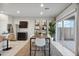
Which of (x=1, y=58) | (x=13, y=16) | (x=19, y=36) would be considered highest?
(x=13, y=16)

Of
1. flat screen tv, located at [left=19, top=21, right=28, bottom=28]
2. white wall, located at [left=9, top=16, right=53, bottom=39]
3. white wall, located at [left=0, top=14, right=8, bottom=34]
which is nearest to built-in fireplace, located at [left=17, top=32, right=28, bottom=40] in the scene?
white wall, located at [left=9, top=16, right=53, bottom=39]

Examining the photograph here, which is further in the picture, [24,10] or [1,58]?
[24,10]

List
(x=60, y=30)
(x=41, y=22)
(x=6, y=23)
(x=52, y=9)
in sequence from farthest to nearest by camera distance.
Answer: (x=60, y=30), (x=52, y=9), (x=6, y=23), (x=41, y=22)

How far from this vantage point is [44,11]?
3604mm

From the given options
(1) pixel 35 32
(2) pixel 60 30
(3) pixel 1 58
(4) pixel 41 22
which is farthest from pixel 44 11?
(3) pixel 1 58

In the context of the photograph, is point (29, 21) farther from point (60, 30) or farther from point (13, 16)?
point (60, 30)

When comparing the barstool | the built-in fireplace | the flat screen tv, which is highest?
the flat screen tv

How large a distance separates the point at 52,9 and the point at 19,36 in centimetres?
144

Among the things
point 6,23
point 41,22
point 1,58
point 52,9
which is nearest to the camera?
point 1,58

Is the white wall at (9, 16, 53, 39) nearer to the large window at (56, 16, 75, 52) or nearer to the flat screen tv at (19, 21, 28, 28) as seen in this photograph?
the flat screen tv at (19, 21, 28, 28)

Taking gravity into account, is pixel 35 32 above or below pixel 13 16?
below

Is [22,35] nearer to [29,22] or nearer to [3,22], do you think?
[29,22]

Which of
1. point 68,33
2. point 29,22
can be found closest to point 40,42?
point 29,22

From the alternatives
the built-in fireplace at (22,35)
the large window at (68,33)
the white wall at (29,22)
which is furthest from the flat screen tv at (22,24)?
the large window at (68,33)
